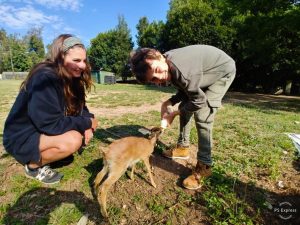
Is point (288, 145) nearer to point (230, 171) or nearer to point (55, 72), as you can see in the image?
point (230, 171)

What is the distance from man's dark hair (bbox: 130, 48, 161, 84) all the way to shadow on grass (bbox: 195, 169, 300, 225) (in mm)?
1520

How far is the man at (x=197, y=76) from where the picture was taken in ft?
9.58

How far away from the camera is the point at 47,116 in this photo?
316 centimetres

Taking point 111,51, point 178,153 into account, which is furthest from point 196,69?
point 111,51

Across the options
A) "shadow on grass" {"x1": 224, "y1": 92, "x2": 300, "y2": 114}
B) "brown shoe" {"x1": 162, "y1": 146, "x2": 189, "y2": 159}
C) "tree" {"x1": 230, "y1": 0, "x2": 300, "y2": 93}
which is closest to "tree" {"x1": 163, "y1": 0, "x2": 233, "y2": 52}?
"tree" {"x1": 230, "y1": 0, "x2": 300, "y2": 93}

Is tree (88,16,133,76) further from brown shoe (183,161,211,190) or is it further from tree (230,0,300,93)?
brown shoe (183,161,211,190)

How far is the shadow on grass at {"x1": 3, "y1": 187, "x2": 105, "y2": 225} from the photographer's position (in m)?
2.88

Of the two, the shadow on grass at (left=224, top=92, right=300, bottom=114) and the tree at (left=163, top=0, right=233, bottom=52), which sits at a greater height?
the tree at (left=163, top=0, right=233, bottom=52)

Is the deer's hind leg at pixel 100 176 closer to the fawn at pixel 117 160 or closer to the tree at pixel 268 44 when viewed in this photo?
the fawn at pixel 117 160

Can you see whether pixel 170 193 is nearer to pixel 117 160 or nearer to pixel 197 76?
pixel 117 160

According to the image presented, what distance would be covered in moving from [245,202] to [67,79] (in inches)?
97.0

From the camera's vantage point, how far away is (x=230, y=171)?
3.91 meters

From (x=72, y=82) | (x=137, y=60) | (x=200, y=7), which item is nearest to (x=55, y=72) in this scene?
(x=72, y=82)

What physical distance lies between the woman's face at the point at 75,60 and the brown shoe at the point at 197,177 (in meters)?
1.86
